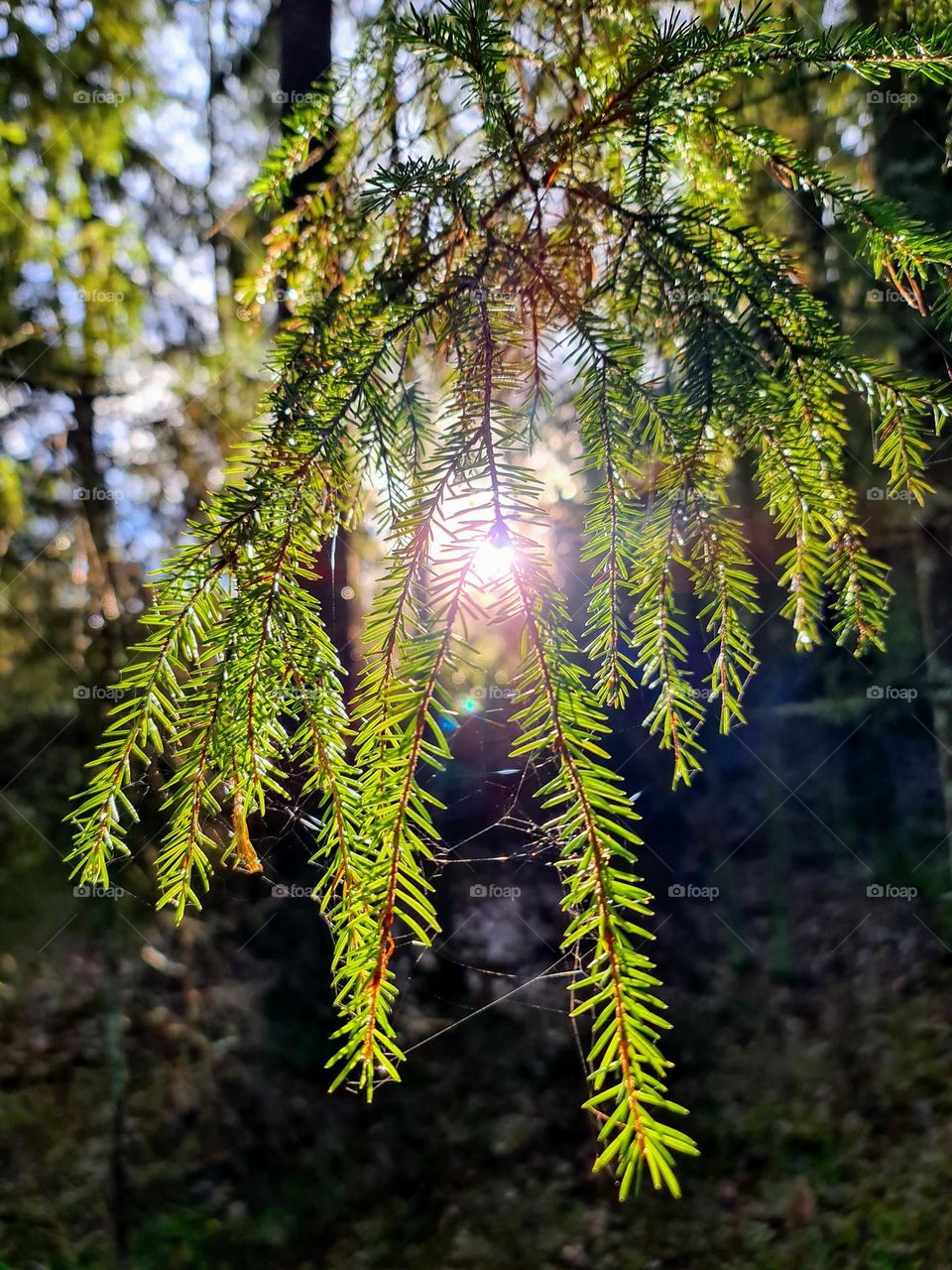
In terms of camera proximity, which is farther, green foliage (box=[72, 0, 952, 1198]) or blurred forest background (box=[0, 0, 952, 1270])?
blurred forest background (box=[0, 0, 952, 1270])

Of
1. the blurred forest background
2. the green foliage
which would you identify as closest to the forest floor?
the blurred forest background

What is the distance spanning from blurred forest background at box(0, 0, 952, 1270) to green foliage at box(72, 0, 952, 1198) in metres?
1.77

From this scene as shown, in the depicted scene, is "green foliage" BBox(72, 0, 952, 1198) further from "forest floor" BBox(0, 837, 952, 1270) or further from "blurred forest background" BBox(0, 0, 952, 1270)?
"forest floor" BBox(0, 837, 952, 1270)

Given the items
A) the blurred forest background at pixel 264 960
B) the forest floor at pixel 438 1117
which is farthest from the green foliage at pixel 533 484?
the forest floor at pixel 438 1117

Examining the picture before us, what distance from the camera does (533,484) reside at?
2.46 ft

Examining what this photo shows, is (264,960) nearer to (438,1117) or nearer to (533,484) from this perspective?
(438,1117)

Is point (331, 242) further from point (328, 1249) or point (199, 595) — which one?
point (328, 1249)

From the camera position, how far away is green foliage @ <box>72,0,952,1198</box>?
67cm

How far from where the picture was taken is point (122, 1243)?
3.30 meters

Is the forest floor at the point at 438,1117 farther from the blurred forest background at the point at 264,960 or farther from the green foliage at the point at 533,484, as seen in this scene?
the green foliage at the point at 533,484

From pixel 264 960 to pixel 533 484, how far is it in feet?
13.2

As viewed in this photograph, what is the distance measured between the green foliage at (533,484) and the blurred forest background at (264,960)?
1769 millimetres

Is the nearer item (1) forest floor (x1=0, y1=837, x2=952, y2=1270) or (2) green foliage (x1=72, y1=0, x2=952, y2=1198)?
(2) green foliage (x1=72, y1=0, x2=952, y2=1198)

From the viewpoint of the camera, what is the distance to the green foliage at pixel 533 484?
2.19 ft
